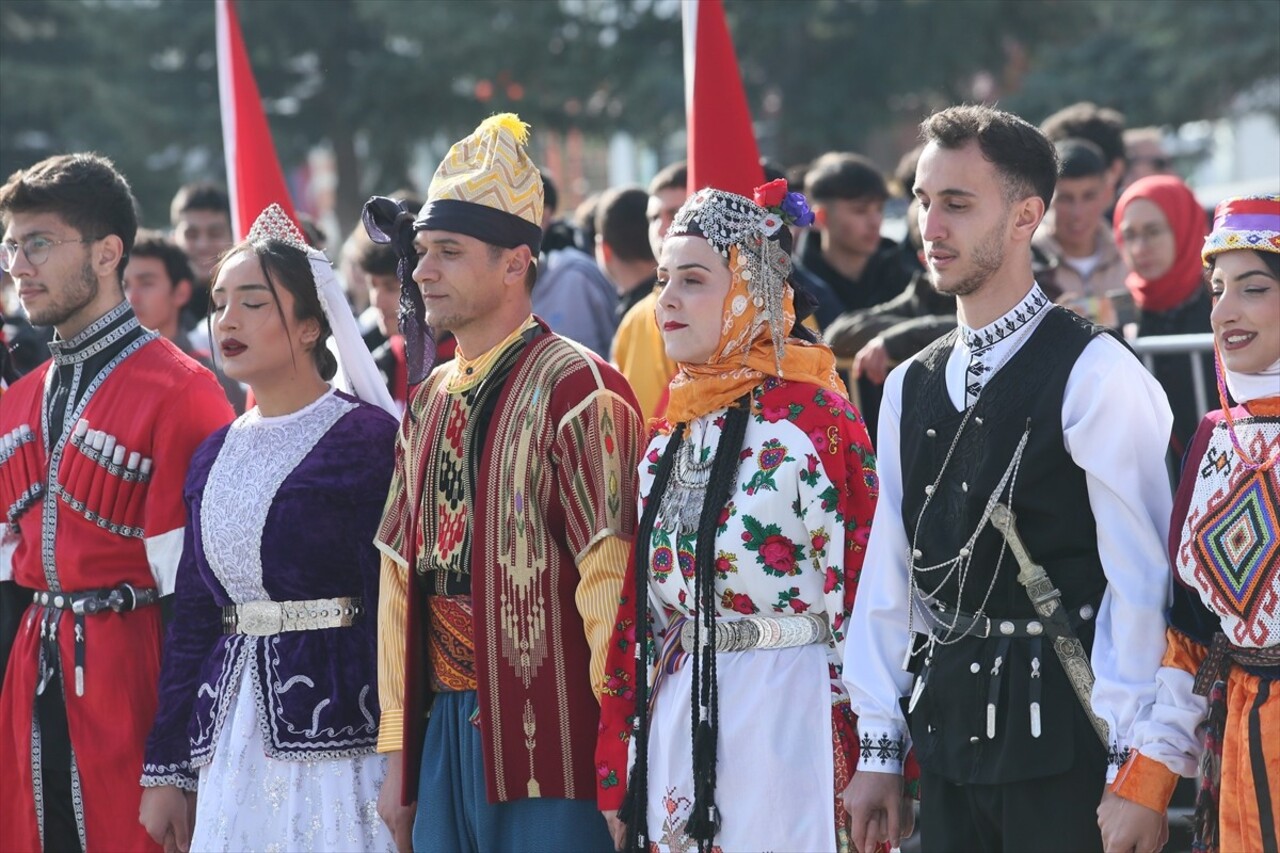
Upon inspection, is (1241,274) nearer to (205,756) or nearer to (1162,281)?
(205,756)

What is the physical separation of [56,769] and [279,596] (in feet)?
3.23

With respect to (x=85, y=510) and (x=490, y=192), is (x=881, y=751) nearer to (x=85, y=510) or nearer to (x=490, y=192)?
(x=490, y=192)

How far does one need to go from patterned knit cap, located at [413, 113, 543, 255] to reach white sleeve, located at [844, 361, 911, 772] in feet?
4.09

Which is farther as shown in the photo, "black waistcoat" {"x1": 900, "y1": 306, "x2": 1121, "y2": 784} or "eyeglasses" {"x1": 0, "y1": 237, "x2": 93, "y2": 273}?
"eyeglasses" {"x1": 0, "y1": 237, "x2": 93, "y2": 273}

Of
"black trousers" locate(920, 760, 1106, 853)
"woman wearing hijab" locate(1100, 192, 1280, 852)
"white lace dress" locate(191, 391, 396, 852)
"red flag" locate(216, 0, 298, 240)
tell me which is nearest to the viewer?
"woman wearing hijab" locate(1100, 192, 1280, 852)

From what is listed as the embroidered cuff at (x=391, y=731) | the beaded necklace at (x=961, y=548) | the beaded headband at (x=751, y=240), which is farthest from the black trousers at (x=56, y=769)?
the beaded necklace at (x=961, y=548)

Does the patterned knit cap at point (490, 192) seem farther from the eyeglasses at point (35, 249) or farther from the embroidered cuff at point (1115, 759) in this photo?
the embroidered cuff at point (1115, 759)

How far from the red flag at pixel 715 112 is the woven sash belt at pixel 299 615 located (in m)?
1.58

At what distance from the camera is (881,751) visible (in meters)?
3.76

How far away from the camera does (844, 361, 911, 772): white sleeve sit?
148 inches

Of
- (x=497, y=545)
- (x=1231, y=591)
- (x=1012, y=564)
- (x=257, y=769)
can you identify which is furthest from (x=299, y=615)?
(x=1231, y=591)

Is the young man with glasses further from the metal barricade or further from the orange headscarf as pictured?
the metal barricade

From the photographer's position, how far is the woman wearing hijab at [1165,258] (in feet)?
21.5

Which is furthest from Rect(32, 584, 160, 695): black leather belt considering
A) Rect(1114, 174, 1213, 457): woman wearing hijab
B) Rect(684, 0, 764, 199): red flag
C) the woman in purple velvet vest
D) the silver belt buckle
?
Rect(1114, 174, 1213, 457): woman wearing hijab
